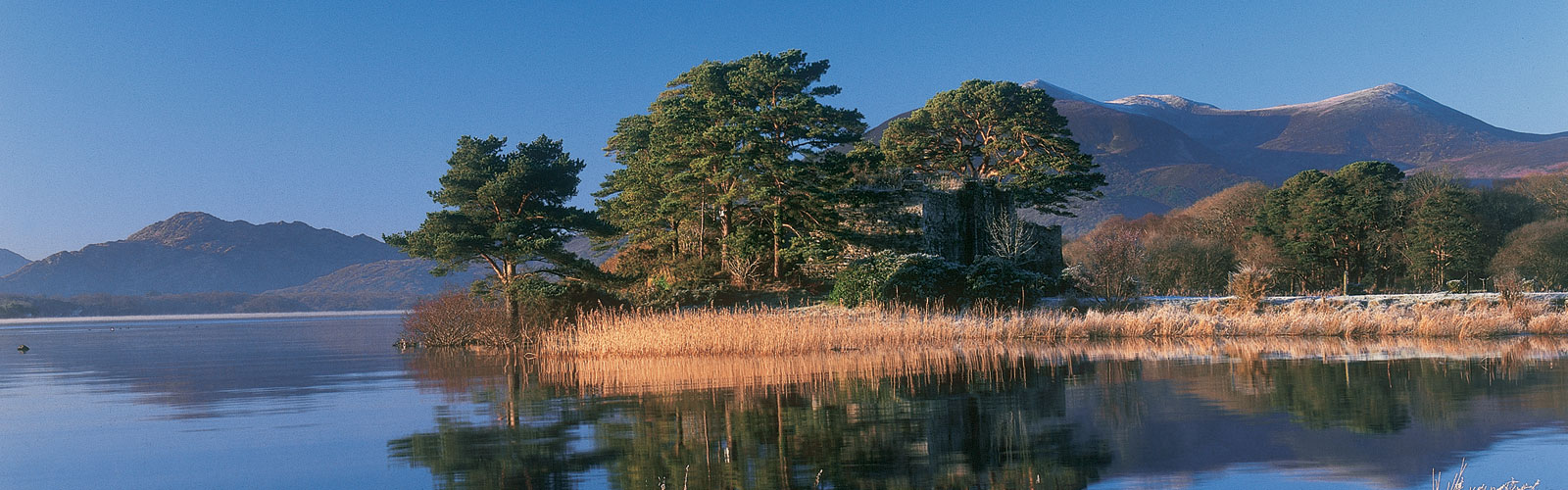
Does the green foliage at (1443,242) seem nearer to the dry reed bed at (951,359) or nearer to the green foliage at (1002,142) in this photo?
the green foliage at (1002,142)

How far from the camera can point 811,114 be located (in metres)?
43.4

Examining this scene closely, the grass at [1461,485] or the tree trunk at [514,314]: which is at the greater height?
the tree trunk at [514,314]

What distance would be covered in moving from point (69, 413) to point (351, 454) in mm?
9302

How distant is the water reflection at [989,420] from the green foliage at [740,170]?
58.0 ft

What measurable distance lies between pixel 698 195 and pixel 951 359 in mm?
20744

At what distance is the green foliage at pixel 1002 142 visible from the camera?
54.3 metres

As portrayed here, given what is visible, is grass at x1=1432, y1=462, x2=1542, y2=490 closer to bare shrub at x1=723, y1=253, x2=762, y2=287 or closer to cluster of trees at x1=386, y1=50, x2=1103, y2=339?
cluster of trees at x1=386, y1=50, x2=1103, y2=339

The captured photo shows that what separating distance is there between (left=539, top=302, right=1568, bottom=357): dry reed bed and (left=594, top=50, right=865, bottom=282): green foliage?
7737mm

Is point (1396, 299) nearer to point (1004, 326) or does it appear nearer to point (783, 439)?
point (1004, 326)

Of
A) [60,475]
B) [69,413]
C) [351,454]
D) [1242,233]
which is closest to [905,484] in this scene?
[351,454]

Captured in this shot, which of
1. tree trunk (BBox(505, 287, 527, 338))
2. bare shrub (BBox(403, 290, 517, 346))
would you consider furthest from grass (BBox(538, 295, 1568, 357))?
bare shrub (BBox(403, 290, 517, 346))

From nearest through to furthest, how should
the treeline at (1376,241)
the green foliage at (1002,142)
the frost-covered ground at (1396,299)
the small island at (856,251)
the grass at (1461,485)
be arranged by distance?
the grass at (1461,485) → the small island at (856,251) → the frost-covered ground at (1396,299) → the green foliage at (1002,142) → the treeline at (1376,241)

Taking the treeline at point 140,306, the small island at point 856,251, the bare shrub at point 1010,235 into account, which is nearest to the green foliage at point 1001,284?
the small island at point 856,251

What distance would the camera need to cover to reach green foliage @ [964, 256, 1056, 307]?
3728 centimetres
